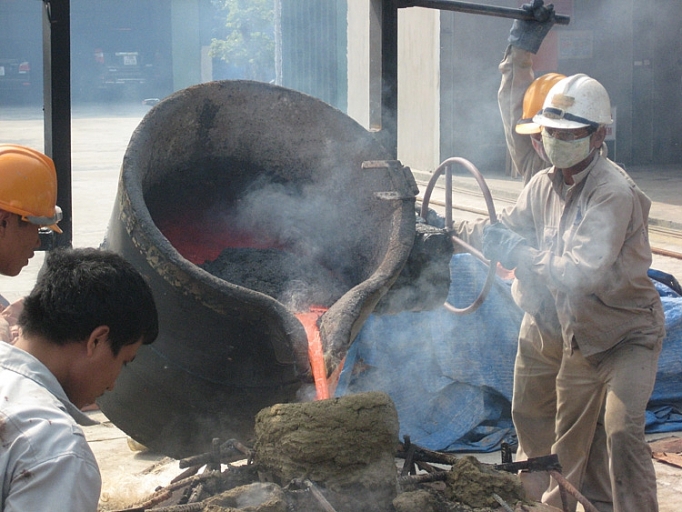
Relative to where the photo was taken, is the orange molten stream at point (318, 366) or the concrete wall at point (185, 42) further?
Answer: the concrete wall at point (185, 42)

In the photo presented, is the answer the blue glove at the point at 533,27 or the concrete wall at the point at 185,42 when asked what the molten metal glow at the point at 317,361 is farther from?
the concrete wall at the point at 185,42

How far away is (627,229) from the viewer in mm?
3115

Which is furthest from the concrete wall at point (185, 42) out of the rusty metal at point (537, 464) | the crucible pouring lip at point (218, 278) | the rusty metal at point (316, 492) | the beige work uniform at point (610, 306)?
the rusty metal at point (316, 492)

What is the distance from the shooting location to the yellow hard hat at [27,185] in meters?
2.33

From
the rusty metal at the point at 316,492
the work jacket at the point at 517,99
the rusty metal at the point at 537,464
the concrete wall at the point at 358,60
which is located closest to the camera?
the rusty metal at the point at 316,492

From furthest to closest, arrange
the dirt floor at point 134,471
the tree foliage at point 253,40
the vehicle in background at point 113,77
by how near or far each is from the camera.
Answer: the vehicle in background at point 113,77 → the tree foliage at point 253,40 → the dirt floor at point 134,471

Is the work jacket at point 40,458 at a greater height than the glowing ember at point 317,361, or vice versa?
the work jacket at point 40,458

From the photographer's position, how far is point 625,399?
3.05 metres

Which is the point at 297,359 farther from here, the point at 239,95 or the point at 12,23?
the point at 12,23

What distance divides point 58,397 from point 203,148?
1.79 meters

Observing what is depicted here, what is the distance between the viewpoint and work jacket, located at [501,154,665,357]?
3.04 m

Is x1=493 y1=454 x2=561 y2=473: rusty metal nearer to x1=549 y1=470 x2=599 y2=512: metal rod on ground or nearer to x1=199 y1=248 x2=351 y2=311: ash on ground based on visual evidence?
x1=549 y1=470 x2=599 y2=512: metal rod on ground

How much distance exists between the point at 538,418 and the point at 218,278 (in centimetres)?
175

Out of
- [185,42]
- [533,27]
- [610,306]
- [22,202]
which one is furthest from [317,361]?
[185,42]
